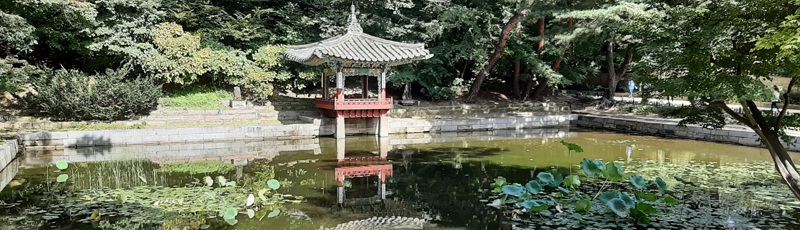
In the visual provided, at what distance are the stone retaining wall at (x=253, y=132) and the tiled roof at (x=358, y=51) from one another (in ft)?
8.13

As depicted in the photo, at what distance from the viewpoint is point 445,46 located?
21938mm

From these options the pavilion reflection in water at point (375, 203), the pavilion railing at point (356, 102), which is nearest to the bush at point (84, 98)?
the pavilion railing at point (356, 102)

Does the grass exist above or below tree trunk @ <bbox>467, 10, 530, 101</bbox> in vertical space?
below

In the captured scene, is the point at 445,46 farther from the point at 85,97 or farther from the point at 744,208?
the point at 744,208

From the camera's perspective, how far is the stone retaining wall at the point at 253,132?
13211 millimetres

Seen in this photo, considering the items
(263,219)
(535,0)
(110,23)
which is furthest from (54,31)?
(535,0)

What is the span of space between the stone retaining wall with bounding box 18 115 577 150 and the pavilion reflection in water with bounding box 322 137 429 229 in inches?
176

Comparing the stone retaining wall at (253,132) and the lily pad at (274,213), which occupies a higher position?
the stone retaining wall at (253,132)

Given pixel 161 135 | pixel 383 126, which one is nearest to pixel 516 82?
pixel 383 126

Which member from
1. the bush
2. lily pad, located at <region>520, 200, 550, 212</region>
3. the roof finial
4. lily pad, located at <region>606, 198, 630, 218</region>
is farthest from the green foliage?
lily pad, located at <region>606, 198, 630, 218</region>

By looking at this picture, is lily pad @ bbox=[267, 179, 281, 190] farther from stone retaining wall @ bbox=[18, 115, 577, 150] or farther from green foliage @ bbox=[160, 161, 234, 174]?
stone retaining wall @ bbox=[18, 115, 577, 150]

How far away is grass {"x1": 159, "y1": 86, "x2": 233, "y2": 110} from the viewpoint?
1701 centimetres

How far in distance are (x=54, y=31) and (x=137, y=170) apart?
10.1 metres

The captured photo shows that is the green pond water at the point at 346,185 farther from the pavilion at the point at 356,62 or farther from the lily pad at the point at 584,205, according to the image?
the pavilion at the point at 356,62
